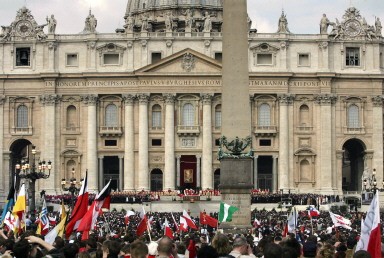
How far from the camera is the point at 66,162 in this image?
106 m

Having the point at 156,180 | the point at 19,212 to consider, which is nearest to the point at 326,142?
the point at 156,180

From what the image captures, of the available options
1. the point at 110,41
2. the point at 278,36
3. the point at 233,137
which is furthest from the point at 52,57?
the point at 233,137

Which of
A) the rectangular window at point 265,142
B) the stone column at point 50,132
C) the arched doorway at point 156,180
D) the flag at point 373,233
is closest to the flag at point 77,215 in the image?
the flag at point 373,233

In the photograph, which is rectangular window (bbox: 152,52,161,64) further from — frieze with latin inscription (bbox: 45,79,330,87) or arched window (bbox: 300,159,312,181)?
arched window (bbox: 300,159,312,181)

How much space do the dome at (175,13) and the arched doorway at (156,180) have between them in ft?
63.5

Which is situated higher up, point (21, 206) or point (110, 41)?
point (110, 41)

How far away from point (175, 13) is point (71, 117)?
2288 cm

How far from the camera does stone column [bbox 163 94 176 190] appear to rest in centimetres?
10494

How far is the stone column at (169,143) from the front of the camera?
10494cm

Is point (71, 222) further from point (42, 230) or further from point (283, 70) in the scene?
point (283, 70)

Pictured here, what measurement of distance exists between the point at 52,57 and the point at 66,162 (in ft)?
32.4

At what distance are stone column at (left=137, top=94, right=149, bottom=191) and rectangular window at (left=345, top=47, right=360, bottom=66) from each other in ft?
63.5

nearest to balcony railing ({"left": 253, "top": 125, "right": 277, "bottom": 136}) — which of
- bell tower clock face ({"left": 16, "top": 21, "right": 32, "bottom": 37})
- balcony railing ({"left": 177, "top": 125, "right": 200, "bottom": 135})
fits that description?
balcony railing ({"left": 177, "top": 125, "right": 200, "bottom": 135})

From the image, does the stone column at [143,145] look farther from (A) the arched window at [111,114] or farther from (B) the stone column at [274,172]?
(B) the stone column at [274,172]
